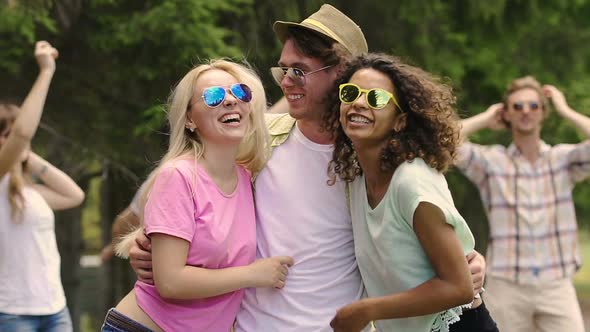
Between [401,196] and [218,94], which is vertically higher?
[218,94]

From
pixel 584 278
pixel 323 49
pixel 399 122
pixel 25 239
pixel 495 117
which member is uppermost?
pixel 323 49

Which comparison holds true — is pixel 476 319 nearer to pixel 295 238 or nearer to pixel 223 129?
pixel 295 238

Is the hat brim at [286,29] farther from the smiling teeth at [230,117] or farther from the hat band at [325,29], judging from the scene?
the smiling teeth at [230,117]

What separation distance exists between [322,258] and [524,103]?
331 centimetres

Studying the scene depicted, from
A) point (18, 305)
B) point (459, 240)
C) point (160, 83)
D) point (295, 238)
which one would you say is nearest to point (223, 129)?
point (295, 238)

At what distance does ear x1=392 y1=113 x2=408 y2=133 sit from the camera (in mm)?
3418

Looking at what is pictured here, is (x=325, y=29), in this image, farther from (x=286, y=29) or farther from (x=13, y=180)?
(x=13, y=180)

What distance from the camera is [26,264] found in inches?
216

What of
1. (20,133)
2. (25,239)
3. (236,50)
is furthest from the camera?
(236,50)

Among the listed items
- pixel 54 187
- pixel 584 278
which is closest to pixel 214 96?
pixel 54 187

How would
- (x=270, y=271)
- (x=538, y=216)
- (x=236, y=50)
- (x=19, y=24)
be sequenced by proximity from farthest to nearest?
(x=236, y=50) → (x=19, y=24) → (x=538, y=216) → (x=270, y=271)

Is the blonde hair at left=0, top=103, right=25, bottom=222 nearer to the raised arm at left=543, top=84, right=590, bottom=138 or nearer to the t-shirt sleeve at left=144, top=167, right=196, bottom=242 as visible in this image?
the t-shirt sleeve at left=144, top=167, right=196, bottom=242

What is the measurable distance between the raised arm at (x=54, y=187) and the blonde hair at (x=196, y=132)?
2.39 metres

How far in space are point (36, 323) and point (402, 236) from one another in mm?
2816
